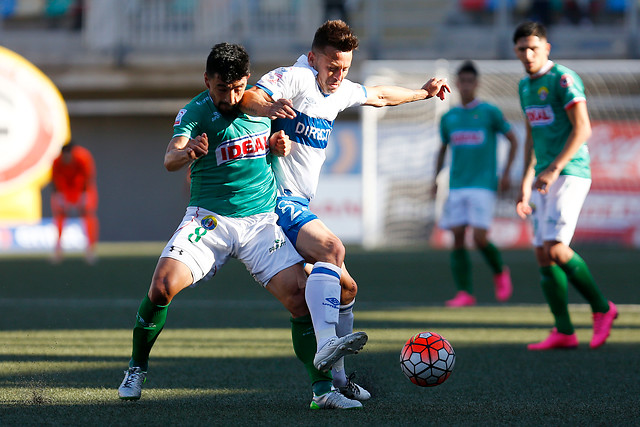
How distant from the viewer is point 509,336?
21.7ft

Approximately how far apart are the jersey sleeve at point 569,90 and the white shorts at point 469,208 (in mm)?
2891

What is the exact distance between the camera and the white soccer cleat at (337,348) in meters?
3.84

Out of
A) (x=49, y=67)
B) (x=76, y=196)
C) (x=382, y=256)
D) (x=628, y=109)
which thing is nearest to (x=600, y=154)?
(x=628, y=109)

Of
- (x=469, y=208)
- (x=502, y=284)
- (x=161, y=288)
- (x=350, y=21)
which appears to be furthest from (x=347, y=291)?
(x=350, y=21)

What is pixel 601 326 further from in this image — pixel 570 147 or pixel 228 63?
pixel 228 63

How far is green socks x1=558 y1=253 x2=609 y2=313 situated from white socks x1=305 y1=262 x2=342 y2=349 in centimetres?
249

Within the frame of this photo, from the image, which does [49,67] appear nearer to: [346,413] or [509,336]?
[509,336]

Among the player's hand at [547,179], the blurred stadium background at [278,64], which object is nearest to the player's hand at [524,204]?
the player's hand at [547,179]

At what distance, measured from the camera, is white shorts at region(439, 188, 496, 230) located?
28.8 ft

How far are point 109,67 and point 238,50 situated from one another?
17.3 meters

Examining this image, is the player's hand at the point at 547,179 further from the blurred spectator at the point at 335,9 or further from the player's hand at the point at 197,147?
the blurred spectator at the point at 335,9

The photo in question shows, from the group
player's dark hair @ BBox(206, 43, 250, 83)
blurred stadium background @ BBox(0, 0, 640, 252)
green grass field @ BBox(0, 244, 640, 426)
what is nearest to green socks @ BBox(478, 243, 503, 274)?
green grass field @ BBox(0, 244, 640, 426)

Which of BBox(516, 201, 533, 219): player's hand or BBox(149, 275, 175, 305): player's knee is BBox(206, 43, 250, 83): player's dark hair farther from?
BBox(516, 201, 533, 219): player's hand

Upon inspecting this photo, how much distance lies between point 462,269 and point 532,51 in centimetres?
315
